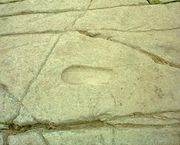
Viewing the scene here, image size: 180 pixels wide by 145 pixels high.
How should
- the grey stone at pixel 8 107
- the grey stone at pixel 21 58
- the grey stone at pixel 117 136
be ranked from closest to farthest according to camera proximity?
the grey stone at pixel 117 136
the grey stone at pixel 8 107
the grey stone at pixel 21 58

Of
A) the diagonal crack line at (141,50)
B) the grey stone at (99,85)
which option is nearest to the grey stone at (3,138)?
the grey stone at (99,85)

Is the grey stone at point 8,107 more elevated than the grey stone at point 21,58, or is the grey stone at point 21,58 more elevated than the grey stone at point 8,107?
the grey stone at point 21,58

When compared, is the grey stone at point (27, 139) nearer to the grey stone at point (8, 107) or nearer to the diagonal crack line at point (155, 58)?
the grey stone at point (8, 107)

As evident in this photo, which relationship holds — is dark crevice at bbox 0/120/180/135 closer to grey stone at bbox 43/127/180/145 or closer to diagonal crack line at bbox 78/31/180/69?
grey stone at bbox 43/127/180/145

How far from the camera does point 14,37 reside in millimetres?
2189

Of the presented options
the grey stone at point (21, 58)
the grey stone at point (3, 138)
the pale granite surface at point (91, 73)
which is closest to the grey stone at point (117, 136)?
the pale granite surface at point (91, 73)

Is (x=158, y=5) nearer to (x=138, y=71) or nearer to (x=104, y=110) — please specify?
(x=138, y=71)

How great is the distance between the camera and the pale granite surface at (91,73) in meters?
1.76

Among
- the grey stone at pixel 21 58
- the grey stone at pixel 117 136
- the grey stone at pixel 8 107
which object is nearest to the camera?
the grey stone at pixel 117 136

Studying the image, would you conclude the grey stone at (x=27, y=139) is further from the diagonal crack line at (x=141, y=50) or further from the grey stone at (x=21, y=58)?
the diagonal crack line at (x=141, y=50)

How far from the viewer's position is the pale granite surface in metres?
1.76

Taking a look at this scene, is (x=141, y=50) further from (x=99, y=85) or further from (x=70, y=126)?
(x=70, y=126)

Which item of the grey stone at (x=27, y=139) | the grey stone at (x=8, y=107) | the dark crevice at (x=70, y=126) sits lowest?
the grey stone at (x=27, y=139)

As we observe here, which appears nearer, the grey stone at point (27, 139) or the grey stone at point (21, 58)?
the grey stone at point (27, 139)
